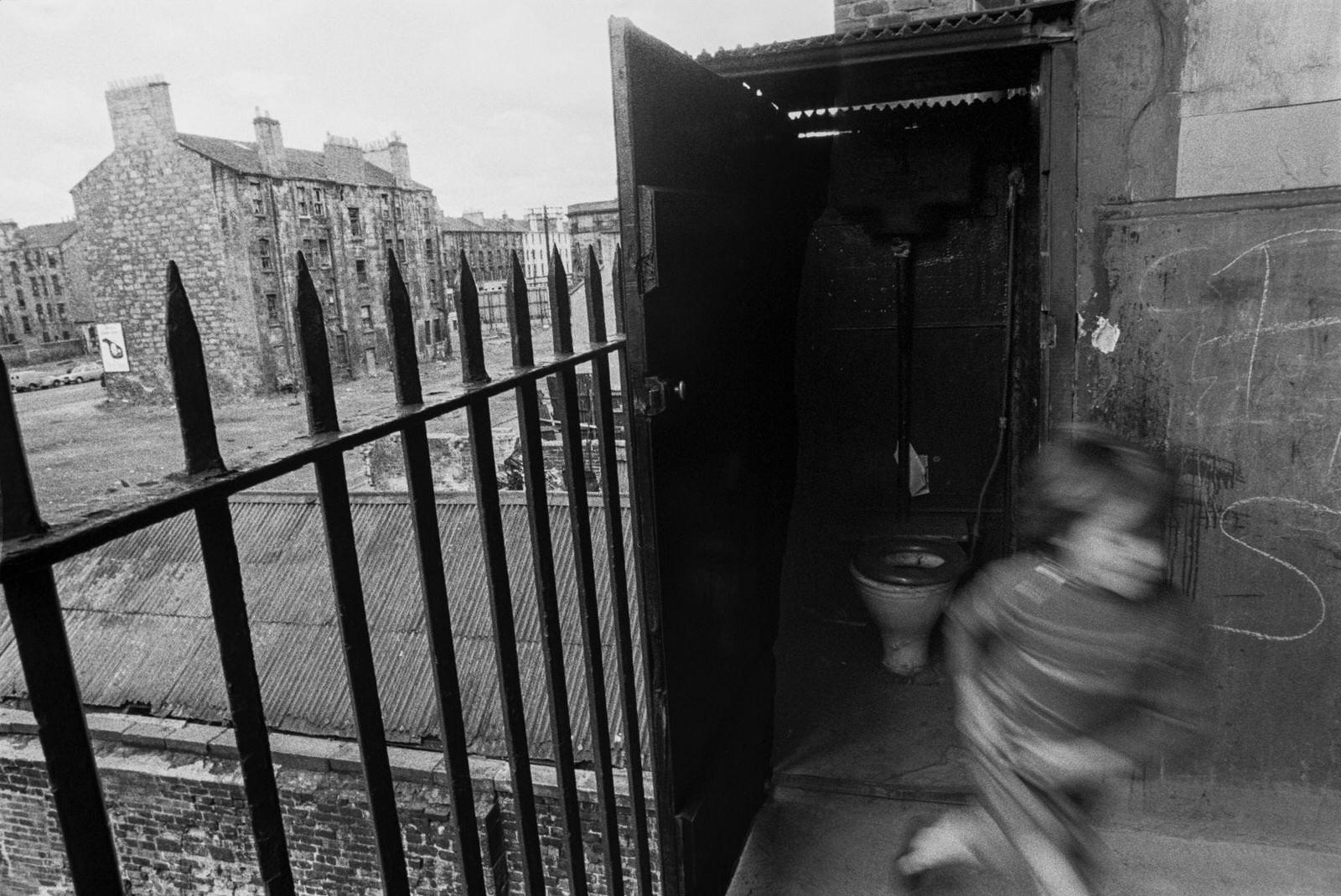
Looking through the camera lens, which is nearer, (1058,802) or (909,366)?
(1058,802)

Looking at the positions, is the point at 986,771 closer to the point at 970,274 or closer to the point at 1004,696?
the point at 1004,696

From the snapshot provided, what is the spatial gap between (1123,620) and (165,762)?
860 centimetres

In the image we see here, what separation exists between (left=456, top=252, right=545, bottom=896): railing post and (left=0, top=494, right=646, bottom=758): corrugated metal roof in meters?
5.75

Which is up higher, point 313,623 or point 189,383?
point 189,383

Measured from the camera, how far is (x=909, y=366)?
5609 mm

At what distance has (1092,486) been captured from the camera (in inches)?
87.4

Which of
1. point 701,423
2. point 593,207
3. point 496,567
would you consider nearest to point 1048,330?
point 701,423

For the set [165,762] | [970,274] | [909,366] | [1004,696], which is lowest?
[165,762]

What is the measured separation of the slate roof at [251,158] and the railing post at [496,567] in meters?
34.1

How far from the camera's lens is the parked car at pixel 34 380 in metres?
44.6

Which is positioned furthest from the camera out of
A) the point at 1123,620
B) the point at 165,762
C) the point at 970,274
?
the point at 165,762

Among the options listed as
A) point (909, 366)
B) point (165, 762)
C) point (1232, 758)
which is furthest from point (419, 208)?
point (1232, 758)

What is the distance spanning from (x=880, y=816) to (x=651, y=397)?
238 centimetres

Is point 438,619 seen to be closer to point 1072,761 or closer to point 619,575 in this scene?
point 619,575
